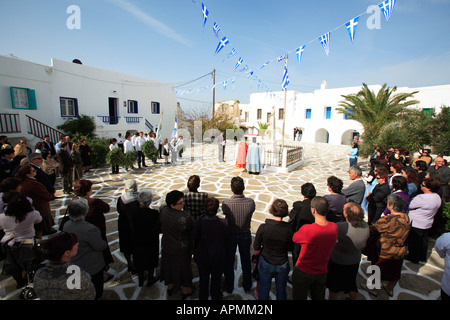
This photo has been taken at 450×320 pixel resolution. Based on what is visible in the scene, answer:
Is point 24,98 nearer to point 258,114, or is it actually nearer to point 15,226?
point 15,226

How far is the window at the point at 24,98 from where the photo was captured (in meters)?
11.5

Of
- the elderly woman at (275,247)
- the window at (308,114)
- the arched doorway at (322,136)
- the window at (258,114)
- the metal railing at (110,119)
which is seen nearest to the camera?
the elderly woman at (275,247)

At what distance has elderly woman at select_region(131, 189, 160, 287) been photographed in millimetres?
2969

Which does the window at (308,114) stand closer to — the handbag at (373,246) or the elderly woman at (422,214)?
the elderly woman at (422,214)

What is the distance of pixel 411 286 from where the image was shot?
11.4 feet

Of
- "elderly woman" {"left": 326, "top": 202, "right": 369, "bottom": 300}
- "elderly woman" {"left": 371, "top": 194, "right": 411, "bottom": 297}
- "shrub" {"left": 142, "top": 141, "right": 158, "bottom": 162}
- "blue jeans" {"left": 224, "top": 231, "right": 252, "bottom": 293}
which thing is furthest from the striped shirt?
"shrub" {"left": 142, "top": 141, "right": 158, "bottom": 162}

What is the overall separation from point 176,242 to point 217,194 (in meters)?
4.47

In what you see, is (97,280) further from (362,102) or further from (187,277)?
(362,102)

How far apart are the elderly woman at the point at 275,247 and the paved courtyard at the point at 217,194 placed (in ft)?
1.95

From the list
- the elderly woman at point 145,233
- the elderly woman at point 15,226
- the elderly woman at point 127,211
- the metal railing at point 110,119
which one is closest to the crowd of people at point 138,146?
the metal railing at point 110,119

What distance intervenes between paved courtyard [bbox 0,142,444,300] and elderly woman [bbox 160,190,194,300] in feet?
1.11

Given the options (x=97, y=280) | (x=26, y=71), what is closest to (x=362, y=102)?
(x=97, y=280)

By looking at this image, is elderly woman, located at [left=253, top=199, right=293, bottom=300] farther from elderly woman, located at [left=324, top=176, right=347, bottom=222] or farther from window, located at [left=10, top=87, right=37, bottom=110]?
window, located at [left=10, top=87, right=37, bottom=110]
